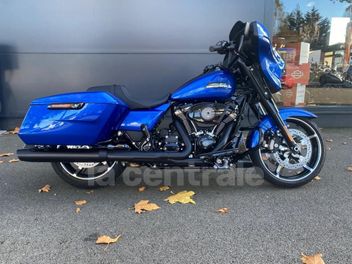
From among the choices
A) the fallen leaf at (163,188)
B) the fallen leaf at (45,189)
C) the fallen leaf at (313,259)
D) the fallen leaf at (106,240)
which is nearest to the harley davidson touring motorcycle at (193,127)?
the fallen leaf at (45,189)

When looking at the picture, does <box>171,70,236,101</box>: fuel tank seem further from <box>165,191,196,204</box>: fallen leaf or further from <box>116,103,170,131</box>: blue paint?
<box>165,191,196,204</box>: fallen leaf

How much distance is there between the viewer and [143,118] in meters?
3.45

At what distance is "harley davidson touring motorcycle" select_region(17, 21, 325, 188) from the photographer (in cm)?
333

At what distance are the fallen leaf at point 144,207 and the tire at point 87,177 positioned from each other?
20.1 inches

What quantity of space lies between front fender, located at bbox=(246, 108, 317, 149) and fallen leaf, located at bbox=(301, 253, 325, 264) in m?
1.26

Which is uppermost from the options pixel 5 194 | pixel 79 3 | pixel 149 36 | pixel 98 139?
pixel 79 3

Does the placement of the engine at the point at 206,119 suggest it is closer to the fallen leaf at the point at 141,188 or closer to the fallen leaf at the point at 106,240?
the fallen leaf at the point at 141,188

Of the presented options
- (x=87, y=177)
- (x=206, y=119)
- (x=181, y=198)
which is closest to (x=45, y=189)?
(x=87, y=177)

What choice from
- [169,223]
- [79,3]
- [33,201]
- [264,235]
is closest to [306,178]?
[264,235]

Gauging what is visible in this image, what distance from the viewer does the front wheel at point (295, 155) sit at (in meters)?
3.67

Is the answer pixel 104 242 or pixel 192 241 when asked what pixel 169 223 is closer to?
pixel 192 241

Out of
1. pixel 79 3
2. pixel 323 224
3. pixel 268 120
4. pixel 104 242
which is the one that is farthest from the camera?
pixel 79 3

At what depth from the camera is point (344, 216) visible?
3.13 m

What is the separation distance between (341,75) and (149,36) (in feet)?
11.7
